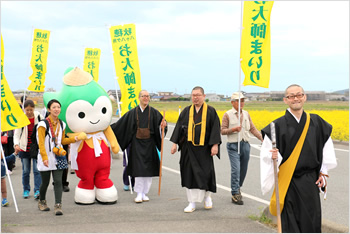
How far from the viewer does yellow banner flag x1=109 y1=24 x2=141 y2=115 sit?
829 cm

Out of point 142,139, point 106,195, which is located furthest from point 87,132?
point 106,195

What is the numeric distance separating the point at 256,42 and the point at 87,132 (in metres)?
3.27

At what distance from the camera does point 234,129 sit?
608cm

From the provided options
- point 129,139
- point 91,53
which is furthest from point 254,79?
point 91,53

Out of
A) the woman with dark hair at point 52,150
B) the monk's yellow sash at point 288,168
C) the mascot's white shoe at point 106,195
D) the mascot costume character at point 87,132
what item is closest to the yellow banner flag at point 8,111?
the woman with dark hair at point 52,150

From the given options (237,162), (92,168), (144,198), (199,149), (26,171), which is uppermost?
(199,149)

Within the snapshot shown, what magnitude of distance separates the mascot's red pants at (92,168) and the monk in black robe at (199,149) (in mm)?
1330

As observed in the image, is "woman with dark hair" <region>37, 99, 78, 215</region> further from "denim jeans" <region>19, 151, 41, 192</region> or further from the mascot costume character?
"denim jeans" <region>19, 151, 41, 192</region>

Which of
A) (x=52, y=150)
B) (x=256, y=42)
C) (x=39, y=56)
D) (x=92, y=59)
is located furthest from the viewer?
(x=92, y=59)

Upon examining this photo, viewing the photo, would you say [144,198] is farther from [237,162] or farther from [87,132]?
[237,162]

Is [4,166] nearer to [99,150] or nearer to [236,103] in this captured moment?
[99,150]

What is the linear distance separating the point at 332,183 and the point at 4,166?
6.06 meters

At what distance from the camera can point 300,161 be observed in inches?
145

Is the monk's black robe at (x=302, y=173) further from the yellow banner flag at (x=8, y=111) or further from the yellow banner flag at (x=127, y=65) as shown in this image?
the yellow banner flag at (x=127, y=65)
